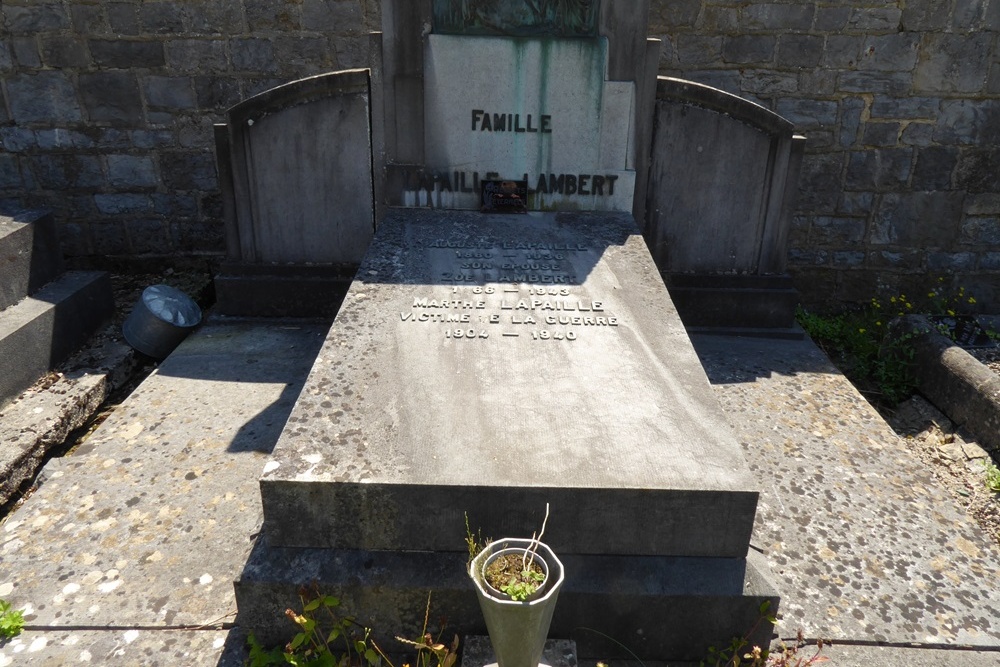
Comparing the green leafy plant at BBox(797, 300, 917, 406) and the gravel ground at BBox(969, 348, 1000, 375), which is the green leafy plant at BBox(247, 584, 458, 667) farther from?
the gravel ground at BBox(969, 348, 1000, 375)

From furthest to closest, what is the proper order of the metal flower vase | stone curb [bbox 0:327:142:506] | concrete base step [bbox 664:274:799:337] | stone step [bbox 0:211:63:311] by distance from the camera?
concrete base step [bbox 664:274:799:337] < stone step [bbox 0:211:63:311] < stone curb [bbox 0:327:142:506] < the metal flower vase

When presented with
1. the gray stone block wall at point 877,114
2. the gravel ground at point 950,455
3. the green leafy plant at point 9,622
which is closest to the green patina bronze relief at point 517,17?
the gray stone block wall at point 877,114

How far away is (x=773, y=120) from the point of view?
4.00m

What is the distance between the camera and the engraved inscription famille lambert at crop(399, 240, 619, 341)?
2721mm

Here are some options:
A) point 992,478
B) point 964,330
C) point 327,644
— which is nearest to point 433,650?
point 327,644

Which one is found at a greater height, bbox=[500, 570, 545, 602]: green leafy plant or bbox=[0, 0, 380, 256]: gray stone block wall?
bbox=[0, 0, 380, 256]: gray stone block wall

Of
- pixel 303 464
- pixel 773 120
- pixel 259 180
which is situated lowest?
pixel 303 464

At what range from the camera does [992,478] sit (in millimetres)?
3277

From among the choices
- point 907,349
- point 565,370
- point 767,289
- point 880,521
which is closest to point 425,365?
point 565,370

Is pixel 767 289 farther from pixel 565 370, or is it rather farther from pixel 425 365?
pixel 425 365

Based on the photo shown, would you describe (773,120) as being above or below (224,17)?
below

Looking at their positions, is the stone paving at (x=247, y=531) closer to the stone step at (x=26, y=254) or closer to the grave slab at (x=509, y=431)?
the grave slab at (x=509, y=431)

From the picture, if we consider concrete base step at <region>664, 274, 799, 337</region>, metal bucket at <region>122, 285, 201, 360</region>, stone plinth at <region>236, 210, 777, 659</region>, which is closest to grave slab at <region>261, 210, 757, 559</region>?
stone plinth at <region>236, 210, 777, 659</region>

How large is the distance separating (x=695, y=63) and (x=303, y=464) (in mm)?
4159
